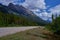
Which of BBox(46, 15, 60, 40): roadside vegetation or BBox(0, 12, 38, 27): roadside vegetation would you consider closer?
BBox(46, 15, 60, 40): roadside vegetation

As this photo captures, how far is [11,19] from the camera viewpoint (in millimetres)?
87875

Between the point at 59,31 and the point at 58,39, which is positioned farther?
the point at 59,31

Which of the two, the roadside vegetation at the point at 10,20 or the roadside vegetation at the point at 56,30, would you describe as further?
the roadside vegetation at the point at 10,20

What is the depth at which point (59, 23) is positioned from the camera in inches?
1057

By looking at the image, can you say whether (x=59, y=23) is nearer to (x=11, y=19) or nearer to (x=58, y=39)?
(x=58, y=39)

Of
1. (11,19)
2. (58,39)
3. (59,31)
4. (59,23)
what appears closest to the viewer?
(58,39)

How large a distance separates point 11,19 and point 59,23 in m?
62.3

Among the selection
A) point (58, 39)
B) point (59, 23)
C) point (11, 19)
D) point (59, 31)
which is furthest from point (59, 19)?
point (11, 19)

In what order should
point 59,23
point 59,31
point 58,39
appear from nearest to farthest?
1. point 58,39
2. point 59,31
3. point 59,23

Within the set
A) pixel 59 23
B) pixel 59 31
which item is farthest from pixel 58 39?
pixel 59 23

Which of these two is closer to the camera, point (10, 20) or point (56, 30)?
point (56, 30)

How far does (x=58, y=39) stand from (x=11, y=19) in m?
69.8

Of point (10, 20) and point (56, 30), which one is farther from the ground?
point (56, 30)

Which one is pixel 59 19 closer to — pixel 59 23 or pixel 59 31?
pixel 59 23
